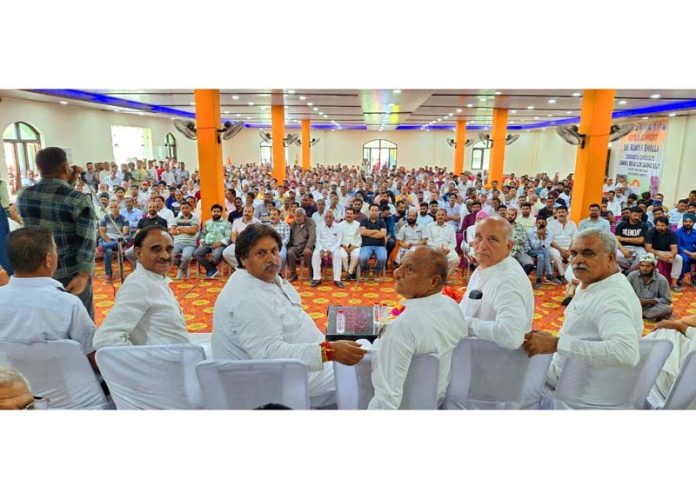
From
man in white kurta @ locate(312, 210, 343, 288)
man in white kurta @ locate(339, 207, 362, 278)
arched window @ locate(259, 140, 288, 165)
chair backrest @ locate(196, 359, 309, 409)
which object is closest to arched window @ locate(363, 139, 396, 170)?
arched window @ locate(259, 140, 288, 165)

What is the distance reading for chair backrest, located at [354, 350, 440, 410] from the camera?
1871 millimetres

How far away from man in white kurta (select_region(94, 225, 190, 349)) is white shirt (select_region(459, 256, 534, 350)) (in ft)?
4.66

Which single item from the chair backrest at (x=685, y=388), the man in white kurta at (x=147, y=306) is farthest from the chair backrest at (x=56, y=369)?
the chair backrest at (x=685, y=388)

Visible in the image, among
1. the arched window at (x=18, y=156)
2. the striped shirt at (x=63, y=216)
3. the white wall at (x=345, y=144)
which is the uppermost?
the white wall at (x=345, y=144)

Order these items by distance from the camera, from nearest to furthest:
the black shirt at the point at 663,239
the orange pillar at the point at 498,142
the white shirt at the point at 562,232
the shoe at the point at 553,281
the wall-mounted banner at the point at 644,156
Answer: the shoe at the point at 553,281 → the white shirt at the point at 562,232 → the black shirt at the point at 663,239 → the wall-mounted banner at the point at 644,156 → the orange pillar at the point at 498,142

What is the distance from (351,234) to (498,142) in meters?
8.25

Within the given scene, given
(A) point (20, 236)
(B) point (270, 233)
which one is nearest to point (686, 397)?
(B) point (270, 233)

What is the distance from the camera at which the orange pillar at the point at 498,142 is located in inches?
482

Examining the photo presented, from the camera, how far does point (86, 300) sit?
2570 millimetres

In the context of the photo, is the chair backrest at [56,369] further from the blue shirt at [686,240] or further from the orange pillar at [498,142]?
the orange pillar at [498,142]

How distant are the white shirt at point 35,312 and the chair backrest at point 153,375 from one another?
0.26 metres

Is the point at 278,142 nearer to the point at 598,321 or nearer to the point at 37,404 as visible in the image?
the point at 37,404

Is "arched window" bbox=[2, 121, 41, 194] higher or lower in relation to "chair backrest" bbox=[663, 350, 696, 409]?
higher

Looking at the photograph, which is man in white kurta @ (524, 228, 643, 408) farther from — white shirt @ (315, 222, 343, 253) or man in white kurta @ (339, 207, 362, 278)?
white shirt @ (315, 222, 343, 253)
